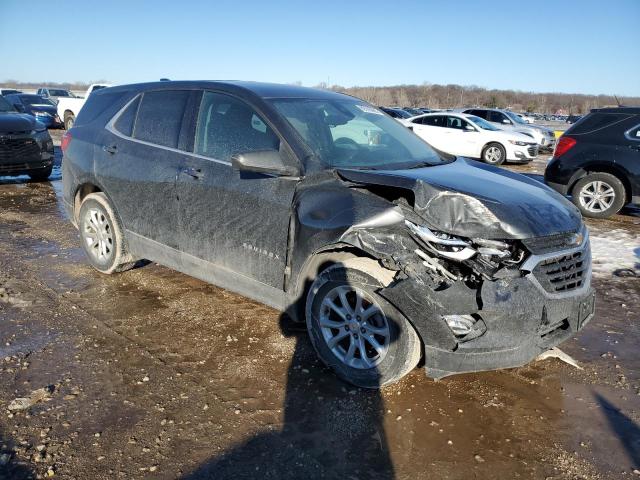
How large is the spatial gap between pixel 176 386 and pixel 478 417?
1815mm

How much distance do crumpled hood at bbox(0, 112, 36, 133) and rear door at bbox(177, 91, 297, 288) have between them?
22.8 feet

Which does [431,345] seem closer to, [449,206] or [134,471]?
[449,206]

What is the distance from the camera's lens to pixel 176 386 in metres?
3.16

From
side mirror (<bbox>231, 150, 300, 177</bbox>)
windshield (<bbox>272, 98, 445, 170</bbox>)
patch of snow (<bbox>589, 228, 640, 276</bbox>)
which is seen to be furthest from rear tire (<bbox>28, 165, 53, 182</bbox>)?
patch of snow (<bbox>589, 228, 640, 276</bbox>)

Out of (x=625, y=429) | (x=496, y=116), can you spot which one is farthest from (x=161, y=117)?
(x=496, y=116)

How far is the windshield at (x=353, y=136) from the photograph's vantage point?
362 centimetres

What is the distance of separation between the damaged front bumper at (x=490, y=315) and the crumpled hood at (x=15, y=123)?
8931 mm

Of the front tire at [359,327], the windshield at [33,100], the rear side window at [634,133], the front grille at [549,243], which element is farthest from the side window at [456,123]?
the windshield at [33,100]

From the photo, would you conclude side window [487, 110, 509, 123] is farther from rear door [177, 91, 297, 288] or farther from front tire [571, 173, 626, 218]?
rear door [177, 91, 297, 288]

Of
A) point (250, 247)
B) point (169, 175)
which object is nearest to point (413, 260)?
point (250, 247)

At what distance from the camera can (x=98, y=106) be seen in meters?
5.03

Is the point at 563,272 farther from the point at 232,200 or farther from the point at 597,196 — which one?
the point at 597,196

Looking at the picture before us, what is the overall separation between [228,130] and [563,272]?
251 cm

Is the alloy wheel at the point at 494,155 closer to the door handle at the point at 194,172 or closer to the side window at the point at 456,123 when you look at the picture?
the side window at the point at 456,123
